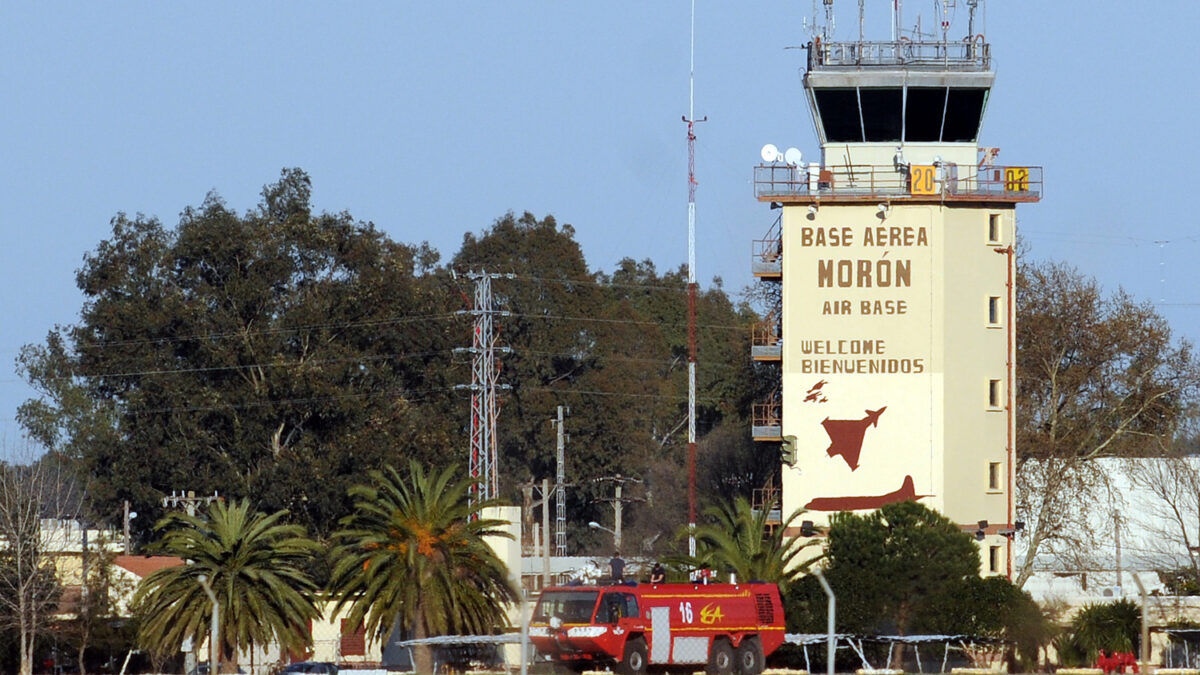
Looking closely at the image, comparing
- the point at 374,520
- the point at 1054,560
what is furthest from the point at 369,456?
the point at 374,520

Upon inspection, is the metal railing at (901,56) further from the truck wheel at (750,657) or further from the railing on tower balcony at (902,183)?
the truck wheel at (750,657)

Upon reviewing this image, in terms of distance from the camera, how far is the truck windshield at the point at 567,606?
4656 centimetres

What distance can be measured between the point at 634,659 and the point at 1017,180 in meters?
32.8

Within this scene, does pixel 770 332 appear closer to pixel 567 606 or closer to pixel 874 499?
pixel 874 499

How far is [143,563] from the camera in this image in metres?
79.2

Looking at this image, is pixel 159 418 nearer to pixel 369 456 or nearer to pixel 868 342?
pixel 369 456

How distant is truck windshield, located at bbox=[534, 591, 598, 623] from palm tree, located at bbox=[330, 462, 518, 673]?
531 cm

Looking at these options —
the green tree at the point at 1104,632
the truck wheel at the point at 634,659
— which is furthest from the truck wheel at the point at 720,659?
the green tree at the point at 1104,632

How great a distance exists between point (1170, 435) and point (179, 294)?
4581 cm

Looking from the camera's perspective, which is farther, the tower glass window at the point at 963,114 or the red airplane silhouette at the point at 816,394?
the tower glass window at the point at 963,114

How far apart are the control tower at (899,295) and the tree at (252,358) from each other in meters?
26.9

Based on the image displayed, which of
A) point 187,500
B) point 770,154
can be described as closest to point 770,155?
point 770,154

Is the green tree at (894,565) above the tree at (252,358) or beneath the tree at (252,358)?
beneath

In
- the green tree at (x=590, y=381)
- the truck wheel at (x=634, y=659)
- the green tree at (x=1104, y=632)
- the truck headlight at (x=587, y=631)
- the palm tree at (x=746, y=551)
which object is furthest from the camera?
the green tree at (x=590, y=381)
